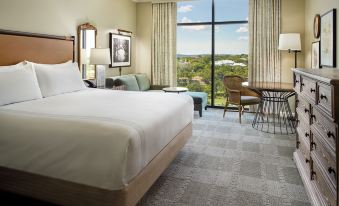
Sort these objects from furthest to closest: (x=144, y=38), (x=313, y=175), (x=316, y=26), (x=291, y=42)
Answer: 1. (x=144, y=38)
2. (x=291, y=42)
3. (x=316, y=26)
4. (x=313, y=175)

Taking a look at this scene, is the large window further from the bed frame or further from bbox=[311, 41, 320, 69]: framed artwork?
the bed frame

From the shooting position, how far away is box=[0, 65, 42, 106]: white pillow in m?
2.66

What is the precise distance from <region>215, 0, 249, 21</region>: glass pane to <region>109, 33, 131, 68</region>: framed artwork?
7.37 ft

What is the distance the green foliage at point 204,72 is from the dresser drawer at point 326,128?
14.4 feet

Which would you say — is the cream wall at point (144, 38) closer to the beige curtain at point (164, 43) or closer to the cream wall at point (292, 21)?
the beige curtain at point (164, 43)

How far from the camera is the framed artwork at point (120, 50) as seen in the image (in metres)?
5.67

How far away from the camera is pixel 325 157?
175cm

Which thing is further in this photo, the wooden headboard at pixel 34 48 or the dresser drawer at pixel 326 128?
the wooden headboard at pixel 34 48

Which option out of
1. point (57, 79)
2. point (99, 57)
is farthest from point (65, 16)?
point (57, 79)

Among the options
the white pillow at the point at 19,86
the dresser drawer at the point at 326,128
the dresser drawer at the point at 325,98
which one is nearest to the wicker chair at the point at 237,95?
the dresser drawer at the point at 326,128

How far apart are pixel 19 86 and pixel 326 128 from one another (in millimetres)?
2871

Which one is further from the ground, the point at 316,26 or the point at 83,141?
the point at 316,26

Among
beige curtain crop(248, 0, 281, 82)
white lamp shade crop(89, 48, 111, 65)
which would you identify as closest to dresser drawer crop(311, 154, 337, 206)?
white lamp shade crop(89, 48, 111, 65)

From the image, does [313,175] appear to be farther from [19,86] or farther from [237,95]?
[237,95]
